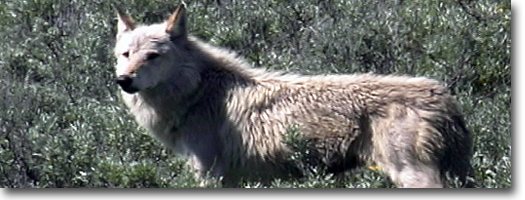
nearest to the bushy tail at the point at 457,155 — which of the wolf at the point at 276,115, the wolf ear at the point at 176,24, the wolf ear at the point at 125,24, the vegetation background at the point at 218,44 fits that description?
the wolf at the point at 276,115

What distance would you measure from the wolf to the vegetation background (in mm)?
170

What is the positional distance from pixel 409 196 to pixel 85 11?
5991 millimetres

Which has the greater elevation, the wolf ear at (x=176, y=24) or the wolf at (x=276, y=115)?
the wolf ear at (x=176, y=24)

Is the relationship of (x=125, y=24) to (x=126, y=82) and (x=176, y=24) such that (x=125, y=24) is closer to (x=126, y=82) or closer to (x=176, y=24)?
(x=176, y=24)

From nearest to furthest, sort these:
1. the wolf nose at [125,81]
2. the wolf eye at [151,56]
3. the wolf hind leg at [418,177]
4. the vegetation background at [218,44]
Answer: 1. the wolf hind leg at [418,177]
2. the wolf nose at [125,81]
3. the wolf eye at [151,56]
4. the vegetation background at [218,44]

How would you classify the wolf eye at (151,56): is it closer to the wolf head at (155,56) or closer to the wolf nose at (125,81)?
the wolf head at (155,56)

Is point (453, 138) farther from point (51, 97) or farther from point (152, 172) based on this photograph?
point (51, 97)

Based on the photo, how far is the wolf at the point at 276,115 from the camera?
7723 mm

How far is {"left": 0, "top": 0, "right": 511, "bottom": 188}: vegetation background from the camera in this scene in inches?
343

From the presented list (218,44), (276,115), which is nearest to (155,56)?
(276,115)

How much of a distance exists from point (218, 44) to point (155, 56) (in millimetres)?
2858

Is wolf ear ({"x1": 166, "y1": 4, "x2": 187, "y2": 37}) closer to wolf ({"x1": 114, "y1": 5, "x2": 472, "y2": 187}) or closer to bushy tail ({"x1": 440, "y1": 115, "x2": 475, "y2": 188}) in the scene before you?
wolf ({"x1": 114, "y1": 5, "x2": 472, "y2": 187})

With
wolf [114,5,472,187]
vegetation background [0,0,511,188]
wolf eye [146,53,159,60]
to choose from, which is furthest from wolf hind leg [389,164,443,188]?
wolf eye [146,53,159,60]

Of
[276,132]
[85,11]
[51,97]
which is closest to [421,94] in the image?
[276,132]
